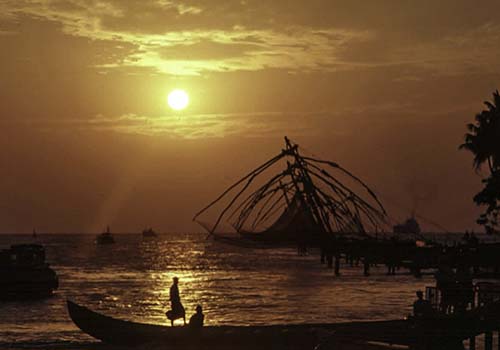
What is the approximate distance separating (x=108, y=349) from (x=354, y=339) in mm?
11782

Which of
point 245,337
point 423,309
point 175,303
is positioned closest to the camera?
point 423,309

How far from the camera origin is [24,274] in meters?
67.0

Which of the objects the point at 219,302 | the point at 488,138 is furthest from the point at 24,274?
the point at 488,138

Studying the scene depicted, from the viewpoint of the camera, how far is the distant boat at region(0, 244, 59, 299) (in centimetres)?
6450

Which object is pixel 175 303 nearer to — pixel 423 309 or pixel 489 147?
pixel 423 309

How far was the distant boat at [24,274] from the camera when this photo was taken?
212 feet

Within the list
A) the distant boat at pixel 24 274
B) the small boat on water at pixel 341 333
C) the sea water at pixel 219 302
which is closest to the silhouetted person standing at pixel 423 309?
the small boat on water at pixel 341 333

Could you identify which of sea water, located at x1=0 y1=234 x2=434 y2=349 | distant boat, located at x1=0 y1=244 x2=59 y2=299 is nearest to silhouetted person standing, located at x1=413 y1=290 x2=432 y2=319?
sea water, located at x1=0 y1=234 x2=434 y2=349

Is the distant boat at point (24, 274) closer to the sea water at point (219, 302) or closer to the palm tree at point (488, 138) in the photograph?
the sea water at point (219, 302)

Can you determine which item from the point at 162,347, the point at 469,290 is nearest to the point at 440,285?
the point at 469,290

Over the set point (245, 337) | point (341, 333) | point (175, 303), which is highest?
point (175, 303)

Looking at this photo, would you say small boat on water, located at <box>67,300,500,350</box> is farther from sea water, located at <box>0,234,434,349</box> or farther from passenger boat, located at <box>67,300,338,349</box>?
sea water, located at <box>0,234,434,349</box>

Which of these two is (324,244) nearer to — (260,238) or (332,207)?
(332,207)

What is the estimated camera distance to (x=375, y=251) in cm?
6275
